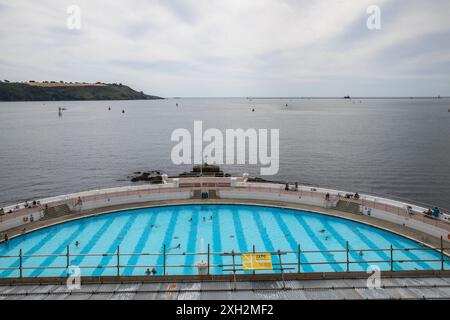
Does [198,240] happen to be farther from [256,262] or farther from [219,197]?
[256,262]

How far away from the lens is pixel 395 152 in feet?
256

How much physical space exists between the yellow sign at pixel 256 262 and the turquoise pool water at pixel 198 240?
7071 mm

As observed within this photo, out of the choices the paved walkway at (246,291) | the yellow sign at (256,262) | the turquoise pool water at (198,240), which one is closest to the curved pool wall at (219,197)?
the turquoise pool water at (198,240)

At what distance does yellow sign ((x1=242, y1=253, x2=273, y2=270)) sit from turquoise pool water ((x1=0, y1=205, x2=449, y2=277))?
7.07 m

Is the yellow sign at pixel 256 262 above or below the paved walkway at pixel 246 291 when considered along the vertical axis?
above

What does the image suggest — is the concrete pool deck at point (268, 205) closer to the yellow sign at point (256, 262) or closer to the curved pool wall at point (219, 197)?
the curved pool wall at point (219, 197)

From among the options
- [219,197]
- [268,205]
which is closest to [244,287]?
[268,205]

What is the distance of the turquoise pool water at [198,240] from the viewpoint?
2352cm

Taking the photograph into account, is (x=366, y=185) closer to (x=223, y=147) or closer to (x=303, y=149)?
(x=303, y=149)

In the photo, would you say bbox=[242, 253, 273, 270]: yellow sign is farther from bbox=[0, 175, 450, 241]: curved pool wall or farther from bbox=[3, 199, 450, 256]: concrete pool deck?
bbox=[0, 175, 450, 241]: curved pool wall

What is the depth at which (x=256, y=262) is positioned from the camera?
1542 centimetres
